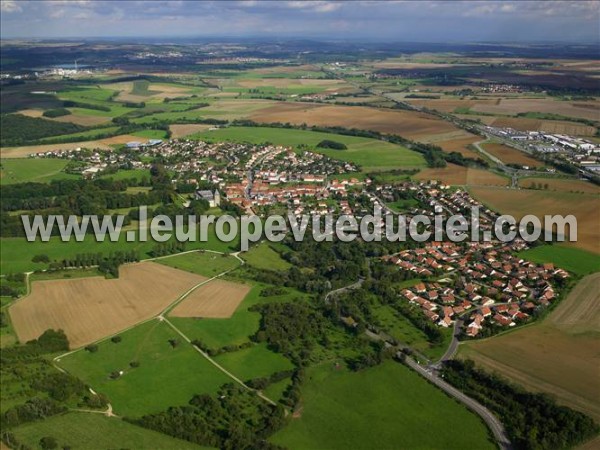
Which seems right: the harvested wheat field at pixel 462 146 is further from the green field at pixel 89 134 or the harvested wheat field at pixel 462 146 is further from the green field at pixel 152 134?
the green field at pixel 89 134

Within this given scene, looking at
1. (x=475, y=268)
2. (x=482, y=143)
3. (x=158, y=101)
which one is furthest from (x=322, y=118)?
(x=475, y=268)

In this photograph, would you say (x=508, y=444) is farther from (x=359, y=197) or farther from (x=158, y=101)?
(x=158, y=101)

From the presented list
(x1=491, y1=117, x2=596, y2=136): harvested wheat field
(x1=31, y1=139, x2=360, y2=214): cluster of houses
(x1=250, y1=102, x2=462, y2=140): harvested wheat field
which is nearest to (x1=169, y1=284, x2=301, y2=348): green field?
(x1=31, y1=139, x2=360, y2=214): cluster of houses

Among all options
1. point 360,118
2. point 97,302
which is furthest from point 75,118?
point 97,302

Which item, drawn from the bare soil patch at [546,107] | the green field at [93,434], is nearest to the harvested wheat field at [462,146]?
the bare soil patch at [546,107]

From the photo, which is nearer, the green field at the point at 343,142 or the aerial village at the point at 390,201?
the aerial village at the point at 390,201

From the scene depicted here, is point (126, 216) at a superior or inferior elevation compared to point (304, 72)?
inferior
